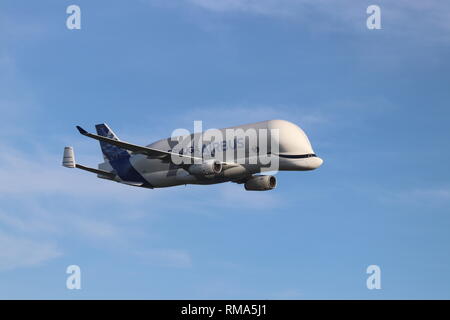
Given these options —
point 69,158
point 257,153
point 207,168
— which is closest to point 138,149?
point 207,168

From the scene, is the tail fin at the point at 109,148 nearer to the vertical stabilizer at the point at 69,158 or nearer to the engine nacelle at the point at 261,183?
the vertical stabilizer at the point at 69,158

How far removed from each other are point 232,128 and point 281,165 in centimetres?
599

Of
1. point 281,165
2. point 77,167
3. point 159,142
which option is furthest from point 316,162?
point 77,167

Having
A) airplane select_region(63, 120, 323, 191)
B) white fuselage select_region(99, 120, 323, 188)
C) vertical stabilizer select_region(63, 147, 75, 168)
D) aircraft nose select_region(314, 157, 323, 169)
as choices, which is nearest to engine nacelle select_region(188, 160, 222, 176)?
airplane select_region(63, 120, 323, 191)

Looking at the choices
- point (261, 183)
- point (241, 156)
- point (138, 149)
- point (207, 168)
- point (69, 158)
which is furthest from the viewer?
point (69, 158)

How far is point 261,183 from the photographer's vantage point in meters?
74.9

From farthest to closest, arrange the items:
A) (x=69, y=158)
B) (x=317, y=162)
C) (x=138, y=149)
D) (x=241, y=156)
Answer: (x=69, y=158) < (x=317, y=162) < (x=241, y=156) < (x=138, y=149)

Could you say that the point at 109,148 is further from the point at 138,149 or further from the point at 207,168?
the point at 207,168

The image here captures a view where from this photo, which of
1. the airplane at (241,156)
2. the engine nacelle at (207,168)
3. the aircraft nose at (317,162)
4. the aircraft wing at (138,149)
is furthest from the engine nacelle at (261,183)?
the engine nacelle at (207,168)

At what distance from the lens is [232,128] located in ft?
240

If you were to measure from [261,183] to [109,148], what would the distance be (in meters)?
18.9

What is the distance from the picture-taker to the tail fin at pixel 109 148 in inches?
3273

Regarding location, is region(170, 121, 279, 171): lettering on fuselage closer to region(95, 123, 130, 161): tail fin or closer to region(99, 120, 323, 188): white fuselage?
region(99, 120, 323, 188): white fuselage

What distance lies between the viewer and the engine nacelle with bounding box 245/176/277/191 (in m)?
74.8
